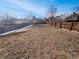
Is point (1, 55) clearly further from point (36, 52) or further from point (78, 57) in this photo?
point (78, 57)

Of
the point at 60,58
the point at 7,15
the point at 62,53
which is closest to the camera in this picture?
the point at 60,58

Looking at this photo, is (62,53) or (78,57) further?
(62,53)

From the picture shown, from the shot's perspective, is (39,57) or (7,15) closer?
(39,57)

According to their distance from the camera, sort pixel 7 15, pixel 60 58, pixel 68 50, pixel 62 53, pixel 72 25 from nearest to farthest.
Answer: pixel 60 58, pixel 62 53, pixel 68 50, pixel 72 25, pixel 7 15

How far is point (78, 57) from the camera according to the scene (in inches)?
189

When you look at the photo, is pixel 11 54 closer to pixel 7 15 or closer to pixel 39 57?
pixel 39 57

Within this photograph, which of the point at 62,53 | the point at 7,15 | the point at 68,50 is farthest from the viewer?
the point at 7,15

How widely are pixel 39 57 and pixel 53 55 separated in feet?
2.03

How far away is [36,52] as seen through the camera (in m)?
5.44

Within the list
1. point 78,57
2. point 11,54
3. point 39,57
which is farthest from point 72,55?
point 11,54

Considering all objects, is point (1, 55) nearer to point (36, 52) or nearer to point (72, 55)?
point (36, 52)

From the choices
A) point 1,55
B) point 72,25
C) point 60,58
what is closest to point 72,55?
point 60,58

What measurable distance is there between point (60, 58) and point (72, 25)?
808 cm

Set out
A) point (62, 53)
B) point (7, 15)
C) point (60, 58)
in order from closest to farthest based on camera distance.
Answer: point (60, 58) < point (62, 53) < point (7, 15)
